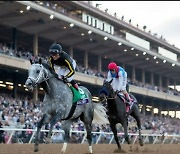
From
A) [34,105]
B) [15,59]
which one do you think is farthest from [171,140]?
[15,59]

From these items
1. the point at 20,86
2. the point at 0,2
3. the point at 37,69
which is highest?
the point at 0,2

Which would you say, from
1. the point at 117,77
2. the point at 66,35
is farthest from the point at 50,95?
the point at 66,35

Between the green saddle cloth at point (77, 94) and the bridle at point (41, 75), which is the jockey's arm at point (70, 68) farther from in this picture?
the bridle at point (41, 75)

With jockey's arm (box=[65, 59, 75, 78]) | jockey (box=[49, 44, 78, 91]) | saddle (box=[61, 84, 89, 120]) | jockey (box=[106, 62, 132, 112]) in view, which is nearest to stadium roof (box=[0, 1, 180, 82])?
jockey (box=[106, 62, 132, 112])

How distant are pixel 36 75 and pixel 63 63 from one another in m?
1.04

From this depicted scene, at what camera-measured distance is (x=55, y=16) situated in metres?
30.7

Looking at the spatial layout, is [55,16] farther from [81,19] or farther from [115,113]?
[115,113]

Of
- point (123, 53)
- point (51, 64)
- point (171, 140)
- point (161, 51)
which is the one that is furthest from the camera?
point (161, 51)

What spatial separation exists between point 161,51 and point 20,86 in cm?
2358

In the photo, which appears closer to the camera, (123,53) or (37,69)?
(37,69)

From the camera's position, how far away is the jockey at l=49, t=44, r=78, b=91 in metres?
8.11

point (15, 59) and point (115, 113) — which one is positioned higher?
point (15, 59)

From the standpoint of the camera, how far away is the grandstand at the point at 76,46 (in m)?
29.1

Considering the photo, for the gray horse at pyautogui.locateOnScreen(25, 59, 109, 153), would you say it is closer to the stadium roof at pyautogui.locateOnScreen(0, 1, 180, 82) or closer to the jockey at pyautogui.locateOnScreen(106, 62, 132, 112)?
the jockey at pyautogui.locateOnScreen(106, 62, 132, 112)
